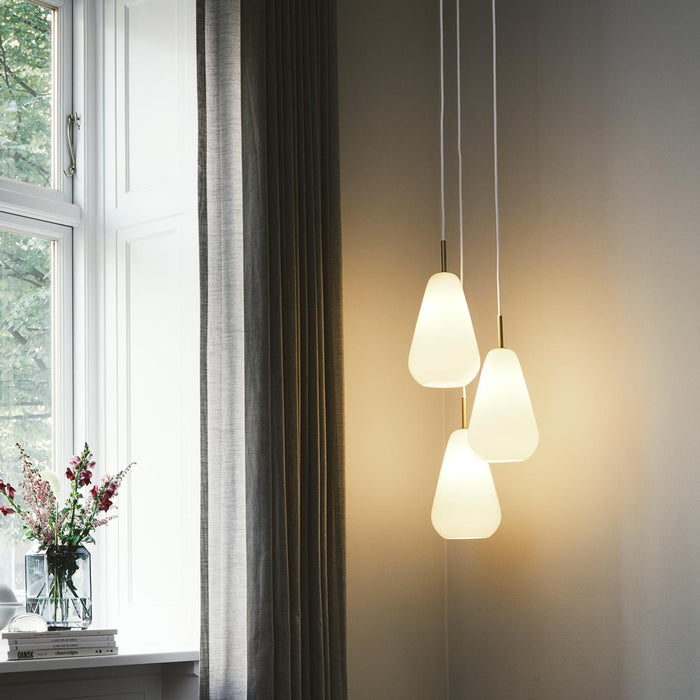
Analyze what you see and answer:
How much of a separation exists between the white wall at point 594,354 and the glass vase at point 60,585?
1150 millimetres

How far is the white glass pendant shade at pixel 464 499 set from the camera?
2312mm

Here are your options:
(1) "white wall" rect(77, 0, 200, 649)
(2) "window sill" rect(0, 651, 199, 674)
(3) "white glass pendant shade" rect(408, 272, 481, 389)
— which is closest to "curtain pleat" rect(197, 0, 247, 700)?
(2) "window sill" rect(0, 651, 199, 674)

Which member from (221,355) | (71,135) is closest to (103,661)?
(221,355)

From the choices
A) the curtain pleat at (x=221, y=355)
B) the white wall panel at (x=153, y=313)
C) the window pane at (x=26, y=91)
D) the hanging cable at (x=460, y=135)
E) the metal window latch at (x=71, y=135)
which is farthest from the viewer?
the hanging cable at (x=460, y=135)

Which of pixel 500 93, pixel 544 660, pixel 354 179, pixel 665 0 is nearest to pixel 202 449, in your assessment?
pixel 354 179

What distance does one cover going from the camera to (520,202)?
9.07 feet

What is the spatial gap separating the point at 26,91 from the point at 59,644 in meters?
1.50

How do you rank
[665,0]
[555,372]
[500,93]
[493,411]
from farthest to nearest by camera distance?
[500,93] → [555,372] → [665,0] → [493,411]

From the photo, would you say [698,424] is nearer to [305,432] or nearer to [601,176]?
[601,176]

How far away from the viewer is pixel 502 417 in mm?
2020

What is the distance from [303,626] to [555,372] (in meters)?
1.01

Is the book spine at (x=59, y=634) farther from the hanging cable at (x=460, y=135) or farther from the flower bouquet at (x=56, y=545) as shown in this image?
the hanging cable at (x=460, y=135)

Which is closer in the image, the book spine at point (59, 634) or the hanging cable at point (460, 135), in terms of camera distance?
the book spine at point (59, 634)

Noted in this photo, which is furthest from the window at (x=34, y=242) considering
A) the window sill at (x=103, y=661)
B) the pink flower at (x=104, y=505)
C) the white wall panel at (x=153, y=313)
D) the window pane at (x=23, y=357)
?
the window sill at (x=103, y=661)
